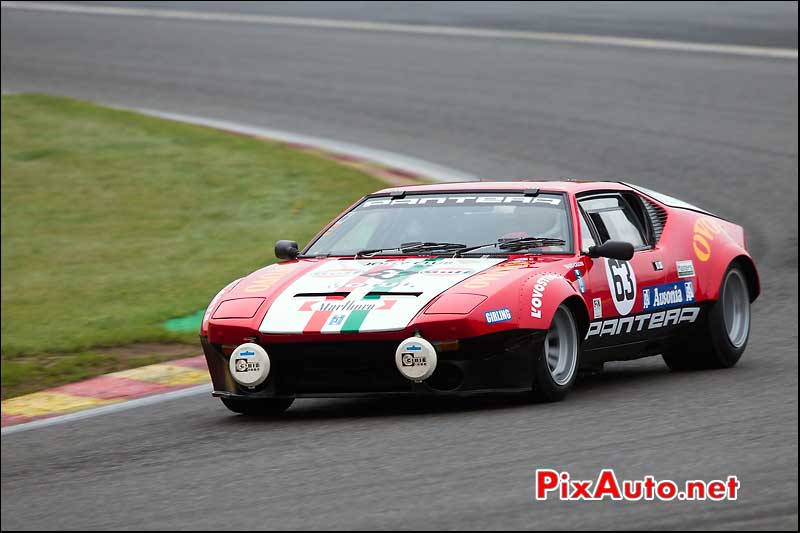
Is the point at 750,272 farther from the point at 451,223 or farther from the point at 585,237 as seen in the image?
the point at 451,223

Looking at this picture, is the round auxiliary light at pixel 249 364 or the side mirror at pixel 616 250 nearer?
the round auxiliary light at pixel 249 364

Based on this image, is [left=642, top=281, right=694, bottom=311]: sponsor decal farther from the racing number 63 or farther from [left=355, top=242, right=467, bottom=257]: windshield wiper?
[left=355, top=242, right=467, bottom=257]: windshield wiper

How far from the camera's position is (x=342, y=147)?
1819cm

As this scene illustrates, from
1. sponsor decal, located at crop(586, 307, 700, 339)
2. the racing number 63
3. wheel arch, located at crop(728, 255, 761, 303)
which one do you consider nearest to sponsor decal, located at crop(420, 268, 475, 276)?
sponsor decal, located at crop(586, 307, 700, 339)

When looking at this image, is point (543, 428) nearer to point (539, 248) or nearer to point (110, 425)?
point (539, 248)

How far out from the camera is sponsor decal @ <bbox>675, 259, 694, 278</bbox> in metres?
8.38

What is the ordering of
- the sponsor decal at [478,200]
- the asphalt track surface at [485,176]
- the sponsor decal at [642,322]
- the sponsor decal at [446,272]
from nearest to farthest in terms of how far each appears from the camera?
the asphalt track surface at [485,176]
the sponsor decal at [446,272]
the sponsor decal at [642,322]
the sponsor decal at [478,200]

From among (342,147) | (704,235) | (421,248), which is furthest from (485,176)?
(421,248)

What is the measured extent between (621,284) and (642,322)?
0.34 m

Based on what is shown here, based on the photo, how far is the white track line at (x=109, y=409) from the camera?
7.27 meters

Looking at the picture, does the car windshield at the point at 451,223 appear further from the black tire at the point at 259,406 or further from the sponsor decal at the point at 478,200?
the black tire at the point at 259,406

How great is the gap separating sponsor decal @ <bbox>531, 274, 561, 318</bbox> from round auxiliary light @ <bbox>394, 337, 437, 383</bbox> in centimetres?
59

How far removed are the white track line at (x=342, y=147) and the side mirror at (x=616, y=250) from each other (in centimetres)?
827
